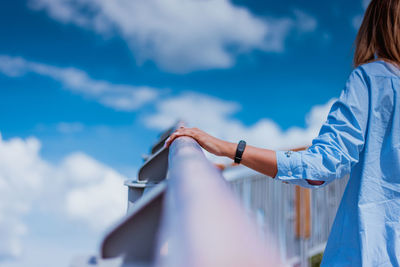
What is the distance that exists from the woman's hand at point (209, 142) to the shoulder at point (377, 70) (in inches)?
23.9

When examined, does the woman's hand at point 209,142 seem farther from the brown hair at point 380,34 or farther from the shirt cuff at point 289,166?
the brown hair at point 380,34

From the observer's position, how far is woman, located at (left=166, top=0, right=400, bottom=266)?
1.35 m

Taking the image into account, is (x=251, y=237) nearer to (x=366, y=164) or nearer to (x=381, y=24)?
(x=366, y=164)

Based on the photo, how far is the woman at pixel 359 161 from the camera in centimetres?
135

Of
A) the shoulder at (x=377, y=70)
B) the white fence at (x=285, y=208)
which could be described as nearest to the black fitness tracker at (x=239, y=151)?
the shoulder at (x=377, y=70)

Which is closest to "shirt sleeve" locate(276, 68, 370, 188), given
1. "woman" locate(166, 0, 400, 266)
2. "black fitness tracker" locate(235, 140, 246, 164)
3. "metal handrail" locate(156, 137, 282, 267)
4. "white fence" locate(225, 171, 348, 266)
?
"woman" locate(166, 0, 400, 266)

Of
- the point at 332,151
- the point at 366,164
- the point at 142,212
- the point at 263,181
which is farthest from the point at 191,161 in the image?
the point at 263,181

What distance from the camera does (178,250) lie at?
440mm

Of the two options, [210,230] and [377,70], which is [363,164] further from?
[210,230]

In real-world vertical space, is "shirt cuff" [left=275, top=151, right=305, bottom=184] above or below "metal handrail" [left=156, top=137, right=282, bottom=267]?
above

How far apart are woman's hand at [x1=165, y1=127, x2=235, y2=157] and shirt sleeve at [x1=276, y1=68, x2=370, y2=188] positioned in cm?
22

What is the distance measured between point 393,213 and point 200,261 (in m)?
1.27

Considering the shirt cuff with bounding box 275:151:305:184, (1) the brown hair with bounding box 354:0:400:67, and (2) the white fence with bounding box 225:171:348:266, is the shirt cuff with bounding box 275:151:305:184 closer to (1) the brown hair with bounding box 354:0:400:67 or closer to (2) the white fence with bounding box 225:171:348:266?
(1) the brown hair with bounding box 354:0:400:67

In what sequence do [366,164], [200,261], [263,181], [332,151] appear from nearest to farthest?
1. [200,261]
2. [332,151]
3. [366,164]
4. [263,181]
